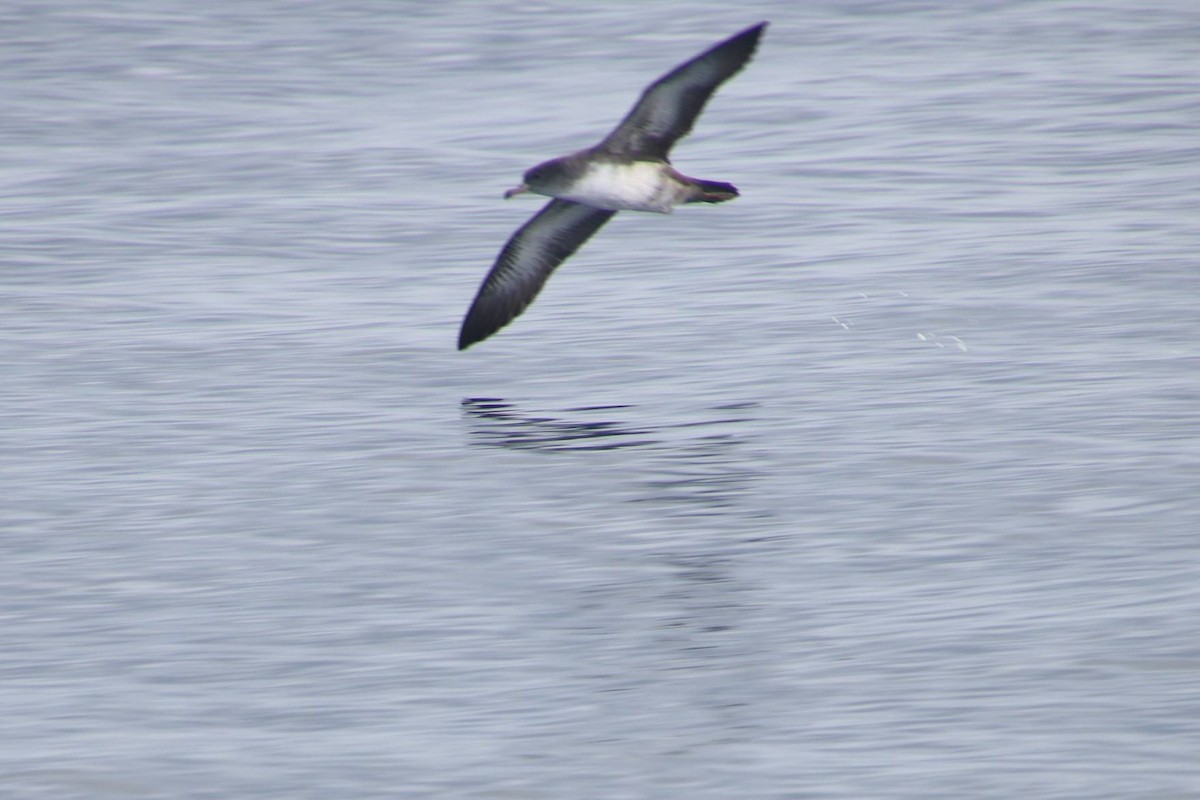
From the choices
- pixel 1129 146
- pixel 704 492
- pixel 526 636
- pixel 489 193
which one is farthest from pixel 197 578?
pixel 1129 146

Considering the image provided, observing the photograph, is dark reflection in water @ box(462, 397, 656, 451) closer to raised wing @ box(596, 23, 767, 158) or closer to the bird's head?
the bird's head

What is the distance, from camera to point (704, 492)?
1059 centimetres

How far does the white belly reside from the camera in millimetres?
11945

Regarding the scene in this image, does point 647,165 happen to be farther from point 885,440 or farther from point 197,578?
point 197,578

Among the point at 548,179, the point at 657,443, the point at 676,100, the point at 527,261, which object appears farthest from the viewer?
the point at 527,261

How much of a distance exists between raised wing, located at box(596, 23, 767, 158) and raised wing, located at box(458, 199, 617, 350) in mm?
1594

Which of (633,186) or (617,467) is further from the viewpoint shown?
(633,186)

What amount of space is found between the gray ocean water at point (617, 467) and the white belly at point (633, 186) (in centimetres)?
130

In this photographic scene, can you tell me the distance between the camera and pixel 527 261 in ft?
45.2

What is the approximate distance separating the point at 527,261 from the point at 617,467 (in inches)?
125

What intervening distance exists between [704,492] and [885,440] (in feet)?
4.53

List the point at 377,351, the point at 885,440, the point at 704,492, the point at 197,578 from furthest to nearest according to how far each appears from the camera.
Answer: the point at 377,351
the point at 885,440
the point at 704,492
the point at 197,578

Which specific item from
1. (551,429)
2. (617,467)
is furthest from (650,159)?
(617,467)

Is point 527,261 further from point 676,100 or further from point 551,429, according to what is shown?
point 676,100
